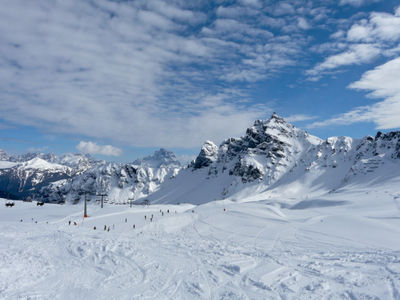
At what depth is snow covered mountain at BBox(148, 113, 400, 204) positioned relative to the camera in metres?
118

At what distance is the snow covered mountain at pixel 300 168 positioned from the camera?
11756 cm

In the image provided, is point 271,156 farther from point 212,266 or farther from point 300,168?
point 212,266

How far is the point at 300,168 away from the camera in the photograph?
516ft

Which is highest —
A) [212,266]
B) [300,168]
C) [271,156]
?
[271,156]

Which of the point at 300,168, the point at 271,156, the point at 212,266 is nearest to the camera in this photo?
the point at 212,266

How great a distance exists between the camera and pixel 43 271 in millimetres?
14320

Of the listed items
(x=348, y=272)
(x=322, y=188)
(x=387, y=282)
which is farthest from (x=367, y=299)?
(x=322, y=188)

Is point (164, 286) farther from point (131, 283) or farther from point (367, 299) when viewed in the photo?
point (367, 299)

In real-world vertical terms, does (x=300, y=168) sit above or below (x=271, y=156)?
below

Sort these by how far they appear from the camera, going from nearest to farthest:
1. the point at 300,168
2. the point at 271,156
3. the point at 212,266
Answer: the point at 212,266
the point at 300,168
the point at 271,156

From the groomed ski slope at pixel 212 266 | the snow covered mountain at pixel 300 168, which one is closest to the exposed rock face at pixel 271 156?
the snow covered mountain at pixel 300 168

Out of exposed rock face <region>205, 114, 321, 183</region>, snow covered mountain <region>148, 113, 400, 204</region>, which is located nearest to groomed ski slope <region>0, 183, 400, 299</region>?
snow covered mountain <region>148, 113, 400, 204</region>

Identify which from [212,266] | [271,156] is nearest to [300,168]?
[271,156]

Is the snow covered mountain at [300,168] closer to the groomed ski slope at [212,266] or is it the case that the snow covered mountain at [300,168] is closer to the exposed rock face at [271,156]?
the exposed rock face at [271,156]
